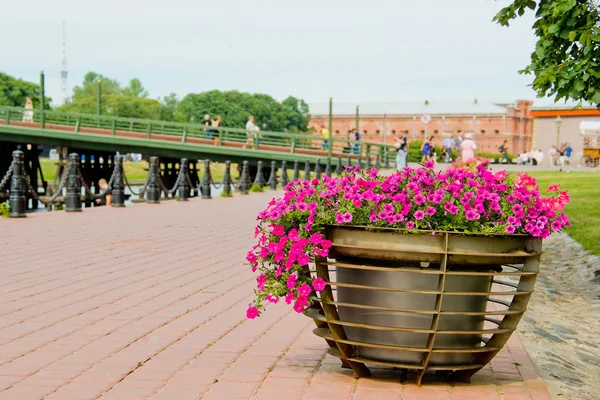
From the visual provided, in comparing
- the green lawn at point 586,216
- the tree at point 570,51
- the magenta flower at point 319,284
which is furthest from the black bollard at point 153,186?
the magenta flower at point 319,284

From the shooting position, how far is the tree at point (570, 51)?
7.34m

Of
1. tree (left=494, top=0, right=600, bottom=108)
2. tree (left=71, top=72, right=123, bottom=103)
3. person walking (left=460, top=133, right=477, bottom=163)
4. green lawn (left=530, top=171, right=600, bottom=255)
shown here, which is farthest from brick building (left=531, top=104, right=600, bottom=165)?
tree (left=71, top=72, right=123, bottom=103)

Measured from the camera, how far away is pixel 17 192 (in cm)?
1568

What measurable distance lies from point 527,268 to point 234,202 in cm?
1859

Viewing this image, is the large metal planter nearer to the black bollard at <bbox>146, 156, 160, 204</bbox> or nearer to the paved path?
the paved path

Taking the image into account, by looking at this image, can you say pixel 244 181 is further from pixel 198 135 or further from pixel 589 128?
pixel 589 128

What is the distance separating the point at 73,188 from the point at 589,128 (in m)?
51.9

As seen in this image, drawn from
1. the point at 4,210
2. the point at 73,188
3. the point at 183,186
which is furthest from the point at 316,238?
the point at 183,186

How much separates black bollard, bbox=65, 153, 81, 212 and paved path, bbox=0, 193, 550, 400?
727 centimetres

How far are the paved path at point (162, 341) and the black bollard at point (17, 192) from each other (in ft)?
17.9

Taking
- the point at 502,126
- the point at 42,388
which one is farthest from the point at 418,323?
the point at 502,126

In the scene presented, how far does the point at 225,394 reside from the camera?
13.5 ft

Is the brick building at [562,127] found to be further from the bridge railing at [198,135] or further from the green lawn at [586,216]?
the green lawn at [586,216]

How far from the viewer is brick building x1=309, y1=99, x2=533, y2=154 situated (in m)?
110
